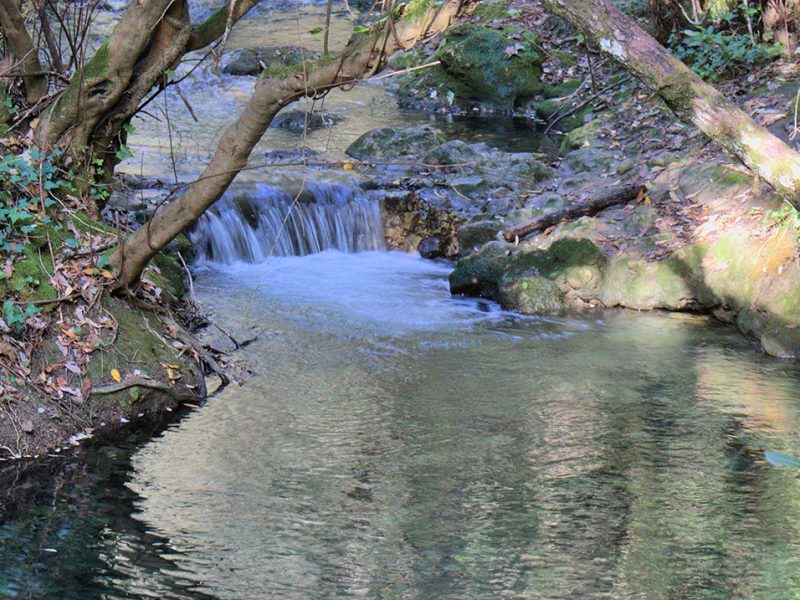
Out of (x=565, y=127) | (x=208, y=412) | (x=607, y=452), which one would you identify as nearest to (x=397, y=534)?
(x=607, y=452)

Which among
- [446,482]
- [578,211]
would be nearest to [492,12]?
[578,211]

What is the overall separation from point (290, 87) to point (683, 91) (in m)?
2.54

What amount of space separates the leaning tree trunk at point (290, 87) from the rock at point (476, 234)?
5222 mm

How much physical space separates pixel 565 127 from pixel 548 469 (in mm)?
11092

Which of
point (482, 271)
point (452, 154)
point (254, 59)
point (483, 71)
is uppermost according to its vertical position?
point (254, 59)

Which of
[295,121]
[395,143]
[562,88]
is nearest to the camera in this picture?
[395,143]

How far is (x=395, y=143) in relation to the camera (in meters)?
14.2

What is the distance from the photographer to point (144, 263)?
275 inches

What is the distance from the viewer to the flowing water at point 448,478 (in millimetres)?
4621

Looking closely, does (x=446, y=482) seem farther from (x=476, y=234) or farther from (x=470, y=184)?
(x=470, y=184)

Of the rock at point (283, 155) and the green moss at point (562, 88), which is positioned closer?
the rock at point (283, 155)

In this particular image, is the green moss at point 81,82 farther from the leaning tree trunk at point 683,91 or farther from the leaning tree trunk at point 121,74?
the leaning tree trunk at point 683,91

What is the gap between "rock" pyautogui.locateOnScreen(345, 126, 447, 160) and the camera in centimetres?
1407

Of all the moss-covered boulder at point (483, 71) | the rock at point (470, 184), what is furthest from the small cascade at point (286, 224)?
the moss-covered boulder at point (483, 71)
